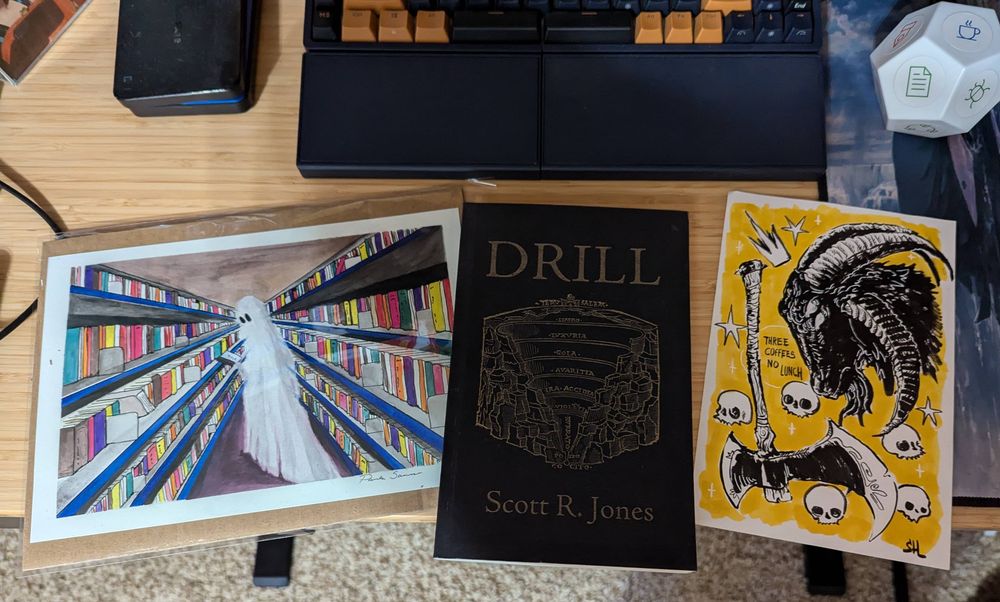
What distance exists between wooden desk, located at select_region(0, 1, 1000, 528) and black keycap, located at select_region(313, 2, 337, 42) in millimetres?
43

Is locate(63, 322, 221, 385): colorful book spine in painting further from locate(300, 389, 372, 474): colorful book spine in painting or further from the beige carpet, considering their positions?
the beige carpet

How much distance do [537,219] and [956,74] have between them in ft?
1.00

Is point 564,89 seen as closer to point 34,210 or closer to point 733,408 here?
point 733,408

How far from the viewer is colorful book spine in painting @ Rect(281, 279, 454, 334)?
48 centimetres

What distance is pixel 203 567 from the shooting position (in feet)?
2.78

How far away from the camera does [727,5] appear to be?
0.49 meters

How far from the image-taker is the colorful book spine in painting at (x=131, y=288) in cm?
48

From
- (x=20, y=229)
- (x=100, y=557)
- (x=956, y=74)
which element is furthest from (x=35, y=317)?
(x=956, y=74)

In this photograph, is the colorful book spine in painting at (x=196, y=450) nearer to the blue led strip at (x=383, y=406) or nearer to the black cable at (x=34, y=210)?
the blue led strip at (x=383, y=406)

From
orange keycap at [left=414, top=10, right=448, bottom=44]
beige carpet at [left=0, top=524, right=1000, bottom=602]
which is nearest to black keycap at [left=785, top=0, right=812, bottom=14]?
orange keycap at [left=414, top=10, right=448, bottom=44]

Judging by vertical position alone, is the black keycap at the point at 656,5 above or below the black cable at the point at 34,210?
above

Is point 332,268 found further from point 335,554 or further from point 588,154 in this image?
point 335,554

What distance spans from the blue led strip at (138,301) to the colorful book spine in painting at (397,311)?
0.05 meters
